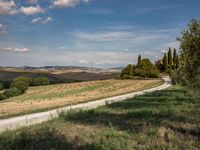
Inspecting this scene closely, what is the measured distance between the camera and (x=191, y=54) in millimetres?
15195

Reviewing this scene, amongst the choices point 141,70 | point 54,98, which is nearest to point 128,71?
point 141,70

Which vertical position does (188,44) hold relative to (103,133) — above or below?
above

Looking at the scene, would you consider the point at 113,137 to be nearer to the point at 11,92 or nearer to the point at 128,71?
the point at 11,92

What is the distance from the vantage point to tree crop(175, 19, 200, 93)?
14.9 metres

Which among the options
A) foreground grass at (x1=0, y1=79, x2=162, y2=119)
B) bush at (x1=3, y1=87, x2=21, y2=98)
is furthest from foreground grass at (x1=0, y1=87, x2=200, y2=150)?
bush at (x1=3, y1=87, x2=21, y2=98)

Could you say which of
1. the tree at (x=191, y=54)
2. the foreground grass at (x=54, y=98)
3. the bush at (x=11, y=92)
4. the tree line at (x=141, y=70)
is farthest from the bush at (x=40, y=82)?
the tree at (x=191, y=54)

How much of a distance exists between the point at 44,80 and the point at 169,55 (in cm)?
4548

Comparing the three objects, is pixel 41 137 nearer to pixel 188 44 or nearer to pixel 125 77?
pixel 188 44

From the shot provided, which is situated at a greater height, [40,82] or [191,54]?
[191,54]

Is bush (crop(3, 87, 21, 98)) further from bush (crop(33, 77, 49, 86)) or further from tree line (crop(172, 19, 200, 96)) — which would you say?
tree line (crop(172, 19, 200, 96))

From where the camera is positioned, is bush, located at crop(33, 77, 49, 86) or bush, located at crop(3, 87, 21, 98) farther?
bush, located at crop(33, 77, 49, 86)

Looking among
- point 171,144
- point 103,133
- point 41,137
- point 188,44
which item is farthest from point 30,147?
point 188,44

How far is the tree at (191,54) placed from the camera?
14891mm

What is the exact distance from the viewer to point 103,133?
35.4 ft
